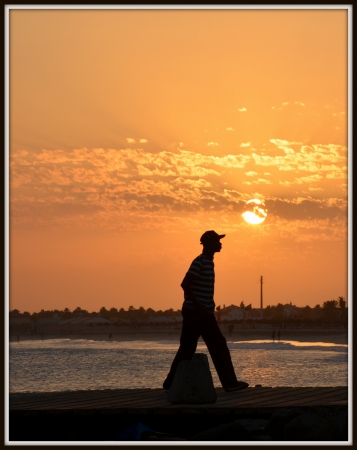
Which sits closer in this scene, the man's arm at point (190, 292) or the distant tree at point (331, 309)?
the man's arm at point (190, 292)

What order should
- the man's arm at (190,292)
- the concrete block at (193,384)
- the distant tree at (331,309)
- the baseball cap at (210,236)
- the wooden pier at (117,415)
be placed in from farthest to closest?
the distant tree at (331,309)
the baseball cap at (210,236)
the man's arm at (190,292)
the concrete block at (193,384)
the wooden pier at (117,415)

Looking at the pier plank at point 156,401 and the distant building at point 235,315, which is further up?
the pier plank at point 156,401

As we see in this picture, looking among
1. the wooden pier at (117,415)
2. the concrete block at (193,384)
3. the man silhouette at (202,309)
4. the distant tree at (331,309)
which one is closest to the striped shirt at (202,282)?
the man silhouette at (202,309)

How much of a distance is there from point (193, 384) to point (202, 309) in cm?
108

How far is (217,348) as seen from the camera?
34.6 feet

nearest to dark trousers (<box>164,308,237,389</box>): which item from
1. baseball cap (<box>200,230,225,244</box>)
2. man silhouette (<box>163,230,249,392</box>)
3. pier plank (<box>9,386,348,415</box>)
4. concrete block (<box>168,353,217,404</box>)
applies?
man silhouette (<box>163,230,249,392</box>)

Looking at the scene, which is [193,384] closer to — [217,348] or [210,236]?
[217,348]

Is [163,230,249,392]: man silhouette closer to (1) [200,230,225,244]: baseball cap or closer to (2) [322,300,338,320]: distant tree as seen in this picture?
(1) [200,230,225,244]: baseball cap

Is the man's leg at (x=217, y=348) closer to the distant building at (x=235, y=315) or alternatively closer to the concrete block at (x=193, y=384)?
the concrete block at (x=193, y=384)

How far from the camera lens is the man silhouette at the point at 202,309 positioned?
10359 millimetres

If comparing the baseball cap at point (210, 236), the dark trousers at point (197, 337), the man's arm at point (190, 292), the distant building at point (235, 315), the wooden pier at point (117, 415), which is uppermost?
the baseball cap at point (210, 236)

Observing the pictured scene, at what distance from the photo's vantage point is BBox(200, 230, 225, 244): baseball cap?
10.6m

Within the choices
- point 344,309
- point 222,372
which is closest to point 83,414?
point 222,372

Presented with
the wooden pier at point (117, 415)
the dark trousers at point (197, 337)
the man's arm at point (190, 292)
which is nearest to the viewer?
the wooden pier at point (117, 415)
